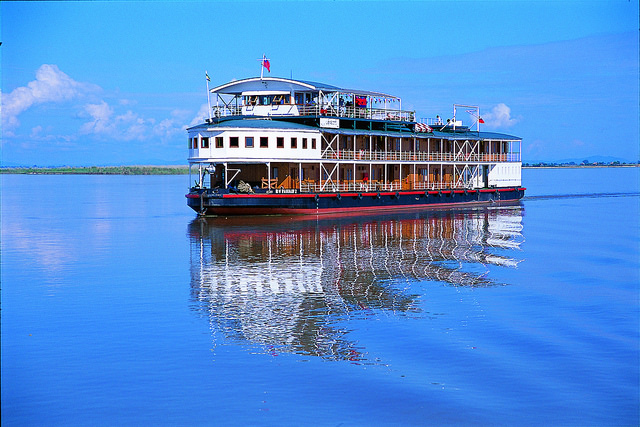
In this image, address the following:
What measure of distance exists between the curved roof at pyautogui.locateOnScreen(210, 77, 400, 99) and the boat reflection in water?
444 inches

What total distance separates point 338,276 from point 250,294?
15.6 feet

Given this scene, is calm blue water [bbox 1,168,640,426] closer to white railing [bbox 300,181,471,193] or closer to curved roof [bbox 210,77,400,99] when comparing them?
white railing [bbox 300,181,471,193]

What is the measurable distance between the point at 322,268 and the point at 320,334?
1098 cm

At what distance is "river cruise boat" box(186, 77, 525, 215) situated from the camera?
166 ft

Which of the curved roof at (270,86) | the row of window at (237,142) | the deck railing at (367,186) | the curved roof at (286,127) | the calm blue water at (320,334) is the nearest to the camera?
the calm blue water at (320,334)

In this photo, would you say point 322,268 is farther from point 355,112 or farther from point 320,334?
point 355,112

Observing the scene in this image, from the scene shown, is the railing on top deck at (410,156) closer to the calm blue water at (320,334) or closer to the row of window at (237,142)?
the row of window at (237,142)

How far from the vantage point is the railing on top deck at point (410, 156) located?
57.8 meters

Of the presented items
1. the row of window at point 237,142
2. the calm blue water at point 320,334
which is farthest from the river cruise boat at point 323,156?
the calm blue water at point 320,334

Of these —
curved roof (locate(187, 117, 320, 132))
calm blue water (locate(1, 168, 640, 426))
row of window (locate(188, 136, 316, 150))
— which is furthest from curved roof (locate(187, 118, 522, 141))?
calm blue water (locate(1, 168, 640, 426))

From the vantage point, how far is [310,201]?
52094 millimetres

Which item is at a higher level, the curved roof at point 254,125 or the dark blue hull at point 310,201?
the curved roof at point 254,125

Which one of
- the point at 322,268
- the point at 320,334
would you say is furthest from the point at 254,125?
the point at 320,334

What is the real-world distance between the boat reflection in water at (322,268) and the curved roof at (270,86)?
37.0 feet
